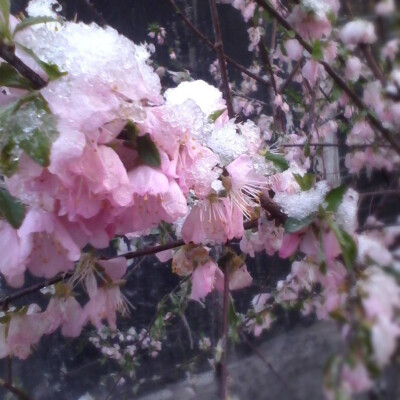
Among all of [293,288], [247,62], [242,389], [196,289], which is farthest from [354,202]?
[247,62]

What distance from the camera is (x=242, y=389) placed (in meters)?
0.54

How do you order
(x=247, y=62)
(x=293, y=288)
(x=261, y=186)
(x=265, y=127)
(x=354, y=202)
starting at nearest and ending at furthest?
1. (x=354, y=202)
2. (x=261, y=186)
3. (x=293, y=288)
4. (x=265, y=127)
5. (x=247, y=62)

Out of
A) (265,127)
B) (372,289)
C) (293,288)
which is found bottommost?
(293,288)

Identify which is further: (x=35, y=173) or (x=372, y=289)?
(x=35, y=173)

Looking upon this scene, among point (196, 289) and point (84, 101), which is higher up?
point (84, 101)

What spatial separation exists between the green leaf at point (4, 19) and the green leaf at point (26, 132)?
87 mm

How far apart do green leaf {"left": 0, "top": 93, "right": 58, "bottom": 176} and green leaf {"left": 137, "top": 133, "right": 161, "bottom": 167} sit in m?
0.11

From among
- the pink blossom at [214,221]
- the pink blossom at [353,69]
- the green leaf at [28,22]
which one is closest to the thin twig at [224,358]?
the pink blossom at [214,221]

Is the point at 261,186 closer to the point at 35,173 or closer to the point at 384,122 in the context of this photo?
the point at 384,122

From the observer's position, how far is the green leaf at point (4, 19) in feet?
1.96

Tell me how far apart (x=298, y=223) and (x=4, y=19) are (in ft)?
1.39

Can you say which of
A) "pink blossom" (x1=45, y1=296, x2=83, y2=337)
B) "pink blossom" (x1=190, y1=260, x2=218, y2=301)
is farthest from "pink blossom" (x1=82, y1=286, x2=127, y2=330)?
"pink blossom" (x1=190, y1=260, x2=218, y2=301)

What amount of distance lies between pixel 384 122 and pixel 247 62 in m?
1.53

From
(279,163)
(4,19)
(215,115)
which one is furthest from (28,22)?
(279,163)
